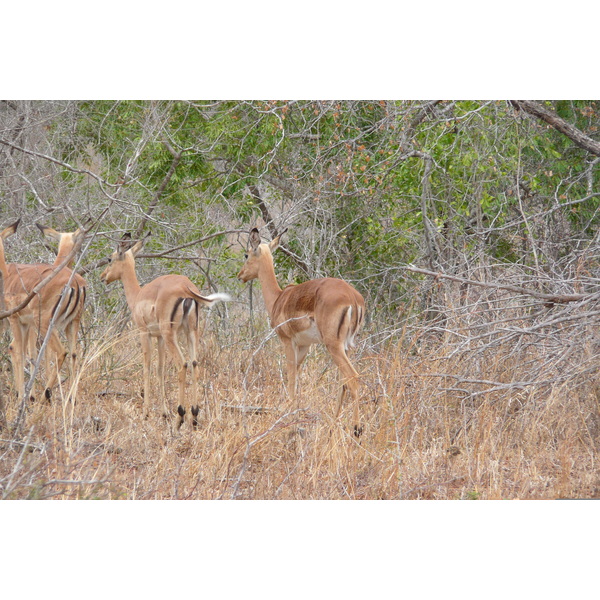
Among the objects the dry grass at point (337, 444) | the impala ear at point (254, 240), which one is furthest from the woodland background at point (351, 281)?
the impala ear at point (254, 240)

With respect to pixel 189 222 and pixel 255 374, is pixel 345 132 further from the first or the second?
pixel 255 374

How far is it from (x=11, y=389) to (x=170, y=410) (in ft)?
3.79

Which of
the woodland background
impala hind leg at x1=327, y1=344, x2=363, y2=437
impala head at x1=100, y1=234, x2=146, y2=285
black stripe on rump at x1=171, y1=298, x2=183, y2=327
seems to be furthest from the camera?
impala head at x1=100, y1=234, x2=146, y2=285

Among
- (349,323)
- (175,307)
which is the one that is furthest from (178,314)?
(349,323)

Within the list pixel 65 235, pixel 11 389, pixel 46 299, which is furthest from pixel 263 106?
pixel 11 389

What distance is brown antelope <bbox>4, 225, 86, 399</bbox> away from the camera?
572 centimetres

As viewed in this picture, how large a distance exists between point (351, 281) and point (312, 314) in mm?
2194

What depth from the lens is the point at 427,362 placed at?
5.31 m

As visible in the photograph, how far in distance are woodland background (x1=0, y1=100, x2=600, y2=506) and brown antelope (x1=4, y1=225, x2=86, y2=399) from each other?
0.74ft

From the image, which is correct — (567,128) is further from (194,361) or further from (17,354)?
(17,354)

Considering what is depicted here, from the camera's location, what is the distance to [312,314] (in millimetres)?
5438

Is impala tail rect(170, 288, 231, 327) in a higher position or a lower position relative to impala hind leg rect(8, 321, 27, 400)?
higher

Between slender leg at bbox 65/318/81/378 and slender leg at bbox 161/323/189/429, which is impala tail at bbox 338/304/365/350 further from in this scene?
slender leg at bbox 65/318/81/378

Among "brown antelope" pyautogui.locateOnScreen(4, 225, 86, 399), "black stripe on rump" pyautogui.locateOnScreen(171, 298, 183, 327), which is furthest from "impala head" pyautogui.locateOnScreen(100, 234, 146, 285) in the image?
"black stripe on rump" pyautogui.locateOnScreen(171, 298, 183, 327)
